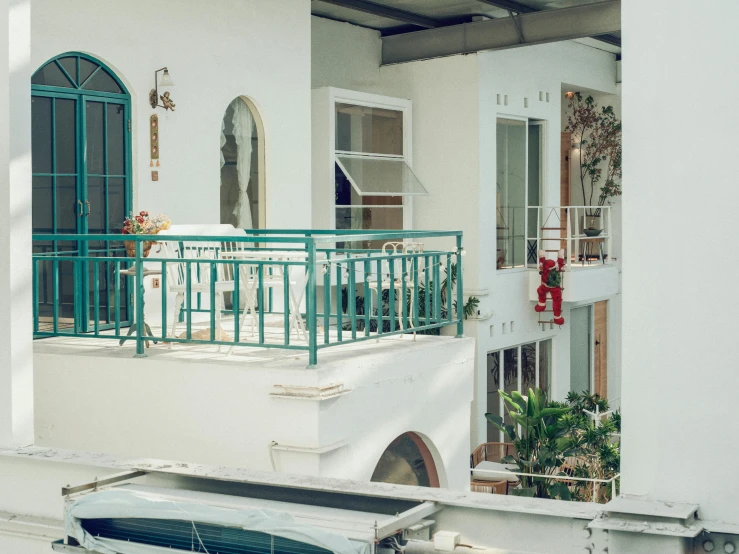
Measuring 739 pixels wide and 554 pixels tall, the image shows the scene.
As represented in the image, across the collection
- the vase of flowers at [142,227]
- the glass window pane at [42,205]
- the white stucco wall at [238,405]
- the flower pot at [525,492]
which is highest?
the glass window pane at [42,205]

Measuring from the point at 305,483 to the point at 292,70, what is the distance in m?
7.90

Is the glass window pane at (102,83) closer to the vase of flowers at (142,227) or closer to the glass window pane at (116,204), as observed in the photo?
the glass window pane at (116,204)

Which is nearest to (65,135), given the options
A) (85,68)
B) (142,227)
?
(85,68)

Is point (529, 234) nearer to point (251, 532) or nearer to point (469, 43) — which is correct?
point (469, 43)

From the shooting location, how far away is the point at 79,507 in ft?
13.8

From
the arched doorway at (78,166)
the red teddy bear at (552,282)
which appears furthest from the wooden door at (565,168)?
the arched doorway at (78,166)

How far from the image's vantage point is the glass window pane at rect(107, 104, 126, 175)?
9.41 metres

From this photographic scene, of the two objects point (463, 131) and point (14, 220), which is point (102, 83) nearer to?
point (14, 220)

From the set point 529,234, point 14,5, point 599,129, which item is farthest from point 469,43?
point 14,5

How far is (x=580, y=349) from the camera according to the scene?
58.5ft

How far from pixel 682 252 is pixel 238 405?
3.87m

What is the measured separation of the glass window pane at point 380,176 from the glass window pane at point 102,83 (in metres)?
4.59

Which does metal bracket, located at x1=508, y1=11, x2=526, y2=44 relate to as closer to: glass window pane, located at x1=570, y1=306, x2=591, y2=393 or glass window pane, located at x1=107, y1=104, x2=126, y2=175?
glass window pane, located at x1=570, y1=306, x2=591, y2=393

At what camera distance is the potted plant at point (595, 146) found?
59.9 ft
